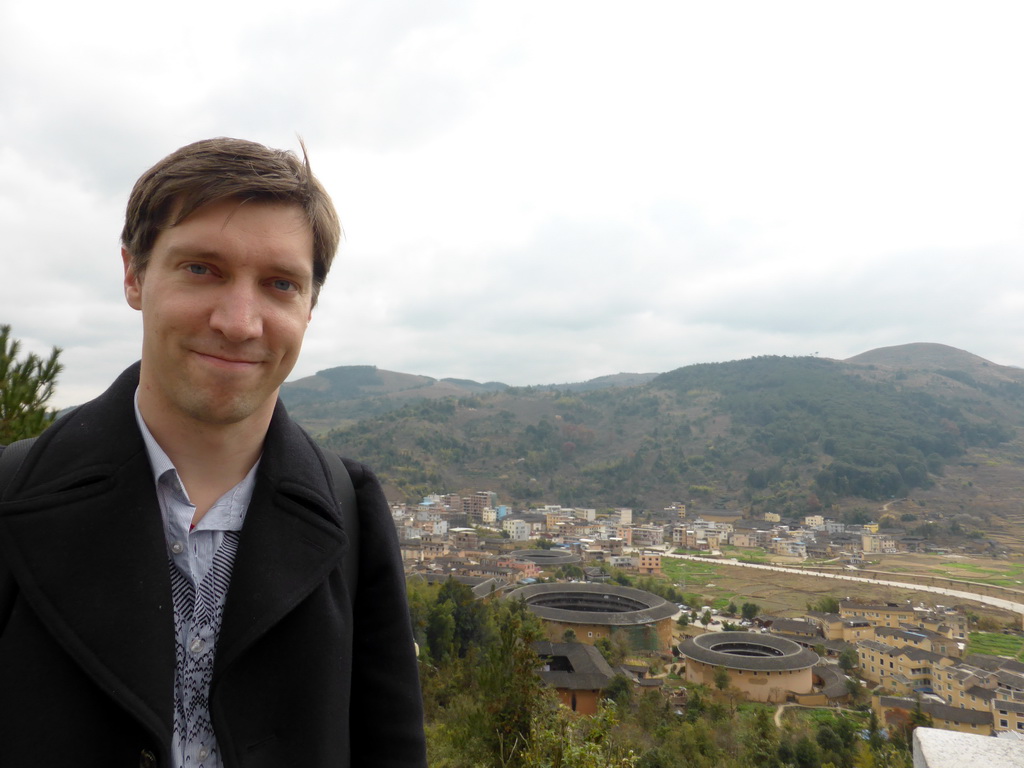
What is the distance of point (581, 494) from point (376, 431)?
20414 mm

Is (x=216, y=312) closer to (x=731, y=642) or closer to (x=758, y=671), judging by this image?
(x=758, y=671)

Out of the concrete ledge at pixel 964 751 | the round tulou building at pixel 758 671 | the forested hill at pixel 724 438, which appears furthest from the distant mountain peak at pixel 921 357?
the concrete ledge at pixel 964 751

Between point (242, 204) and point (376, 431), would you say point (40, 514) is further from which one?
point (376, 431)

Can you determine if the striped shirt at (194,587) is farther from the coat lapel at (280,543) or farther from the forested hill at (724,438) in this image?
the forested hill at (724,438)

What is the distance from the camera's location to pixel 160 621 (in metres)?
0.72

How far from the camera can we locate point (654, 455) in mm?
62344

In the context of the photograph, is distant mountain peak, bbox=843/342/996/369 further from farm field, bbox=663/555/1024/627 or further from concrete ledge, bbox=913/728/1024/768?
concrete ledge, bbox=913/728/1024/768

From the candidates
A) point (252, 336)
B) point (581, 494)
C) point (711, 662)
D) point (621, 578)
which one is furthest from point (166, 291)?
point (581, 494)

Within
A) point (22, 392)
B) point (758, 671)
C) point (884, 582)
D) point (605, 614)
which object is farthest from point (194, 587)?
point (884, 582)

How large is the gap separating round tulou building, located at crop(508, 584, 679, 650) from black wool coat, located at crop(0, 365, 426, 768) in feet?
60.6

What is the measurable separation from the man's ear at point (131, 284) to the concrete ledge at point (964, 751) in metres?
1.55

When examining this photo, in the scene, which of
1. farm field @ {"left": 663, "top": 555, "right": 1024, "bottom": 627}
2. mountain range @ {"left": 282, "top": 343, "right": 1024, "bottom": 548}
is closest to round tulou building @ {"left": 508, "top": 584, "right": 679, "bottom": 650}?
farm field @ {"left": 663, "top": 555, "right": 1024, "bottom": 627}

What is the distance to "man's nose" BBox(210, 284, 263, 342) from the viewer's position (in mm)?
772

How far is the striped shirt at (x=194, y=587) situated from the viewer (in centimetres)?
77
